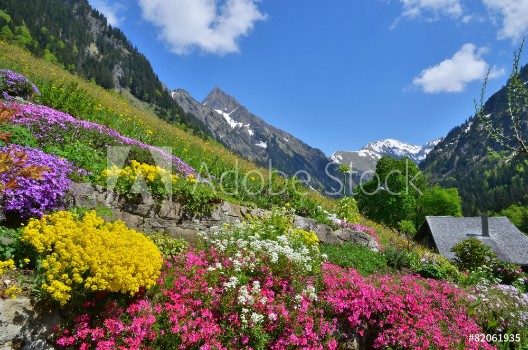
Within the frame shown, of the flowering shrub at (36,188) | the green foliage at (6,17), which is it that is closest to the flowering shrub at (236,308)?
the flowering shrub at (36,188)

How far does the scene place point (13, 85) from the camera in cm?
1107

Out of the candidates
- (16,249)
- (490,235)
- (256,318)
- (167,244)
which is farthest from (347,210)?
(490,235)

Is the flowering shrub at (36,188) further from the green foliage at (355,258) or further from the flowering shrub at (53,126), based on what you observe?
the green foliage at (355,258)

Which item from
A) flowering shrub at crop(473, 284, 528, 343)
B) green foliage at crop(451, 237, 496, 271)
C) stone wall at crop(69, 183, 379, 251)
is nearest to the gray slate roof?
green foliage at crop(451, 237, 496, 271)

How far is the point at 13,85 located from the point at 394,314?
13.3 meters

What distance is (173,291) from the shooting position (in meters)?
5.79

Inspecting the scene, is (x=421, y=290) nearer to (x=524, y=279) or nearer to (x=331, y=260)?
(x=331, y=260)

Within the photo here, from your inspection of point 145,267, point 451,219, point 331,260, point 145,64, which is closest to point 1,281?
point 145,267

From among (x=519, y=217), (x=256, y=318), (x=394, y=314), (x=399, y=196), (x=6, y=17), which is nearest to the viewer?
(x=256, y=318)

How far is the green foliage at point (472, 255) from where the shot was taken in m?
15.7

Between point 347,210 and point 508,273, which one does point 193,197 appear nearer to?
point 347,210

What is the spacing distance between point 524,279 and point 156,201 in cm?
1505

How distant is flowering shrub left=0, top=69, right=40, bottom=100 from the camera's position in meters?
11.0

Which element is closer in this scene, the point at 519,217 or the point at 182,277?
the point at 182,277
